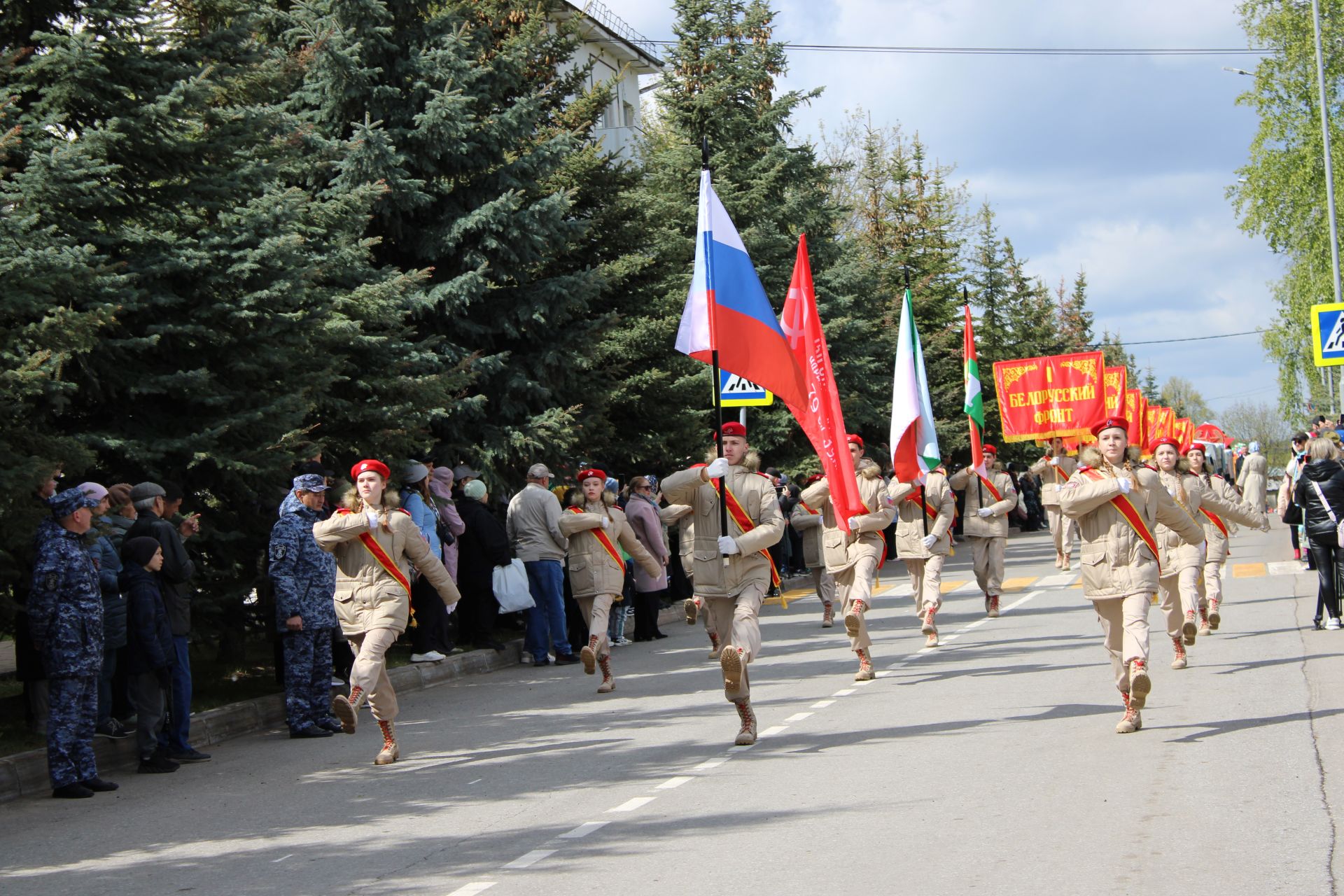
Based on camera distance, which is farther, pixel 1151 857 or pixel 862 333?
pixel 862 333

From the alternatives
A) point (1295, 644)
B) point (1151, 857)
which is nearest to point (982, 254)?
point (1295, 644)

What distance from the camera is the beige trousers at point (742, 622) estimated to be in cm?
963

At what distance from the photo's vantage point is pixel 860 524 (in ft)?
42.9

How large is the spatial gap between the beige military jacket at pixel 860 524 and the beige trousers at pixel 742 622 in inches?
86.1

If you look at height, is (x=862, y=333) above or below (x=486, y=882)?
above

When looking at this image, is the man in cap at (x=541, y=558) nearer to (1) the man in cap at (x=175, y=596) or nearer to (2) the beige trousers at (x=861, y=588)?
(2) the beige trousers at (x=861, y=588)

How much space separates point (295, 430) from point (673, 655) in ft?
17.5

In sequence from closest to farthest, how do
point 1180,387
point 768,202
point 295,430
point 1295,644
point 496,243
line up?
1. point 295,430
2. point 1295,644
3. point 496,243
4. point 768,202
5. point 1180,387

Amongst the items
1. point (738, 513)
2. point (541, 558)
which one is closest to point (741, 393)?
point (541, 558)

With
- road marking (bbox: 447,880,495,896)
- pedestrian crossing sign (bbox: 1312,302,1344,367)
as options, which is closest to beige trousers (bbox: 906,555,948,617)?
road marking (bbox: 447,880,495,896)

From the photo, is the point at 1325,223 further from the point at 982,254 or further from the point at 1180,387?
the point at 1180,387

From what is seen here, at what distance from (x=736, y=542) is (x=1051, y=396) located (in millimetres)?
25277

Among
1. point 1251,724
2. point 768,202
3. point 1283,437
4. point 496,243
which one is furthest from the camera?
point 1283,437

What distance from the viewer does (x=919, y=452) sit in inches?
674
